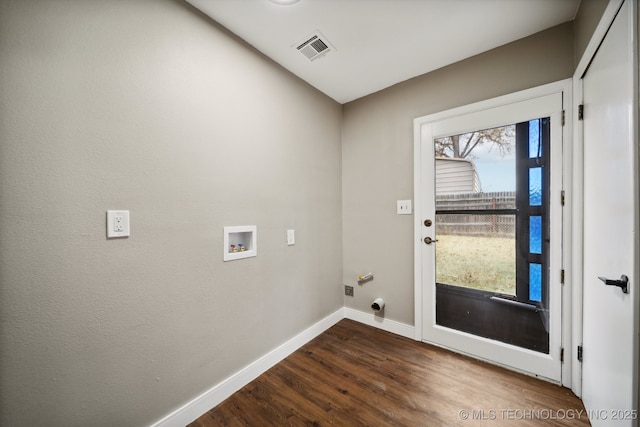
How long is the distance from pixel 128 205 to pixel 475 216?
7.63 feet

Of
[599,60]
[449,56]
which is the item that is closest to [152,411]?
[599,60]

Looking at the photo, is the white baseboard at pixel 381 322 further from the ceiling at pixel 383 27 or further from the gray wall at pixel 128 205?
the ceiling at pixel 383 27

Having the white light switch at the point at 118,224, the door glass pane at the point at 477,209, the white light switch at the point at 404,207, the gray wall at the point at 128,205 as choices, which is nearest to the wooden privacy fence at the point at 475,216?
the door glass pane at the point at 477,209

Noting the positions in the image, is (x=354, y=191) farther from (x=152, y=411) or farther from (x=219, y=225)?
(x=152, y=411)

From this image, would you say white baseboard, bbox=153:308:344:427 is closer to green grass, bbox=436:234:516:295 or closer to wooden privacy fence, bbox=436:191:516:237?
green grass, bbox=436:234:516:295

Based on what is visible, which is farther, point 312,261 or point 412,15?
point 312,261

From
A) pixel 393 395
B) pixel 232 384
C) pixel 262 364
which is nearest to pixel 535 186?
pixel 393 395

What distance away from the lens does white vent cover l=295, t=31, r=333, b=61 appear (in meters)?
1.68

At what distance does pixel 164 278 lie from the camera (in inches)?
50.5

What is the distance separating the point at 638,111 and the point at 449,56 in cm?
135

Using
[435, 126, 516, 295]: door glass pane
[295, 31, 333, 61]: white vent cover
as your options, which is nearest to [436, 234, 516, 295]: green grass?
[435, 126, 516, 295]: door glass pane

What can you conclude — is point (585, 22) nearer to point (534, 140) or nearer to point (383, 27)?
point (534, 140)

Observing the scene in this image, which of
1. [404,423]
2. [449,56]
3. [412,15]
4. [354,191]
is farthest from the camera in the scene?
[354,191]

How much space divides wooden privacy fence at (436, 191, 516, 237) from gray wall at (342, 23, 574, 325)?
0.29 metres
